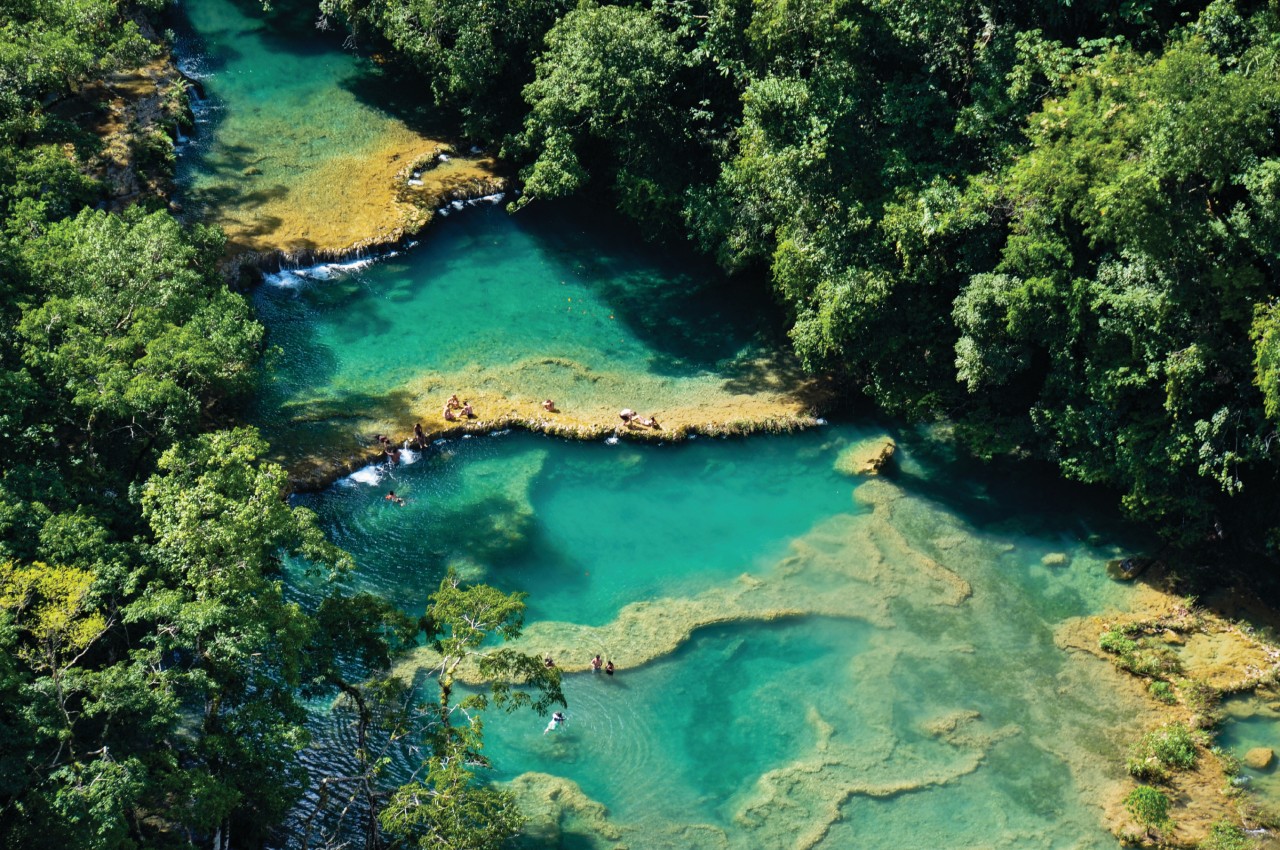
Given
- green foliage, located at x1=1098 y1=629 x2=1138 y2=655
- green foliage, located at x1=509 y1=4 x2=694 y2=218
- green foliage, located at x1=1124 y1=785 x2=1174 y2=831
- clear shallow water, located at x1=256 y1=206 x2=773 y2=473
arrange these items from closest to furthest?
1. green foliage, located at x1=1124 y1=785 x2=1174 y2=831
2. green foliage, located at x1=1098 y1=629 x2=1138 y2=655
3. clear shallow water, located at x1=256 y1=206 x2=773 y2=473
4. green foliage, located at x1=509 y1=4 x2=694 y2=218

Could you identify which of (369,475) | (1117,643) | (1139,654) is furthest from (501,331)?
(1139,654)

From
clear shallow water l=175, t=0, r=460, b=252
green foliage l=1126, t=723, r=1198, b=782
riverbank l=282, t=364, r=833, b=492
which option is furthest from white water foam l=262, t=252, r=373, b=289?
green foliage l=1126, t=723, r=1198, b=782

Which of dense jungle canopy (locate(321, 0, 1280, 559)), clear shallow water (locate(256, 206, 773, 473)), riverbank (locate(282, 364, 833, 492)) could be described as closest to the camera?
dense jungle canopy (locate(321, 0, 1280, 559))

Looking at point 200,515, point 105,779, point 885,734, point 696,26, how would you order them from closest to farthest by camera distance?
point 105,779
point 200,515
point 885,734
point 696,26

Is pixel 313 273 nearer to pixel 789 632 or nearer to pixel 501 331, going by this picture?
pixel 501 331

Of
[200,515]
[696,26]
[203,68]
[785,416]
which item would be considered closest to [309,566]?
[200,515]

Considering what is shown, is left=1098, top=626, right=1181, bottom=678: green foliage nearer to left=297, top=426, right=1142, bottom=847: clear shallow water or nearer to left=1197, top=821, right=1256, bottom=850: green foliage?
left=297, top=426, right=1142, bottom=847: clear shallow water

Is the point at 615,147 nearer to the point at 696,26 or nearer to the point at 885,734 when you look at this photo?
the point at 696,26
